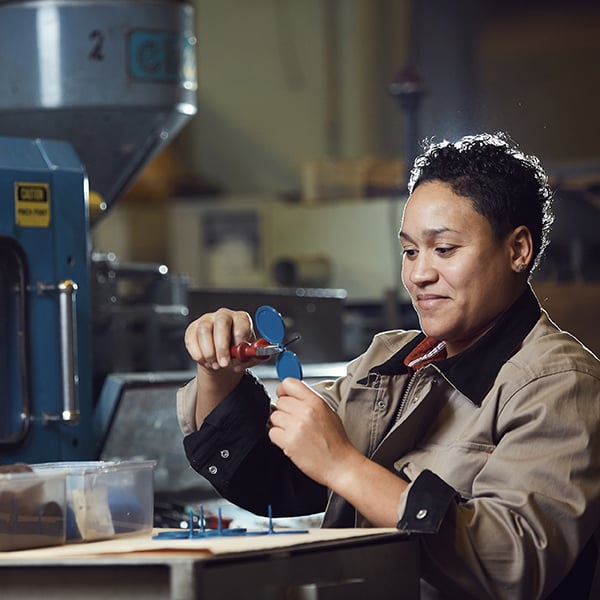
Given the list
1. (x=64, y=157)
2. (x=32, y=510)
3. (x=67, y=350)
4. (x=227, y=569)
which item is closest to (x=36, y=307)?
(x=67, y=350)

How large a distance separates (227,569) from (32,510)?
0.27 meters

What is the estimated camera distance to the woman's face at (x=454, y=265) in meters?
1.40

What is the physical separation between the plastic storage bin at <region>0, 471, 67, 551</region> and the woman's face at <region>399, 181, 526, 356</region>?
479 mm

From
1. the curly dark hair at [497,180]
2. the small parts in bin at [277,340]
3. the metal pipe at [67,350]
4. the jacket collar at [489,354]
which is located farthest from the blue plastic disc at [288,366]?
the metal pipe at [67,350]

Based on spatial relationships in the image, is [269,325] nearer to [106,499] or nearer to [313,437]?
[313,437]

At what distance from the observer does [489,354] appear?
4.59 feet

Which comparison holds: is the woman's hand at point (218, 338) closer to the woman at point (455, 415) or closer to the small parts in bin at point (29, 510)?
the woman at point (455, 415)

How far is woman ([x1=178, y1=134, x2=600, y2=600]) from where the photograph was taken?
1.22 m

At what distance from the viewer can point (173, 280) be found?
284 centimetres

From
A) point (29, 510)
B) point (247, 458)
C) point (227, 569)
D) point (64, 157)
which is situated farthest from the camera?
point (64, 157)

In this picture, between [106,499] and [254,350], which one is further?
[254,350]

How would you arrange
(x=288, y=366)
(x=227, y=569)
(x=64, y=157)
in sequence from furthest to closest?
(x=64, y=157) < (x=288, y=366) < (x=227, y=569)

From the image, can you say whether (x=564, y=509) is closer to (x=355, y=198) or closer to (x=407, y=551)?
(x=407, y=551)

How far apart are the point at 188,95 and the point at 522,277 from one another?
143 centimetres
